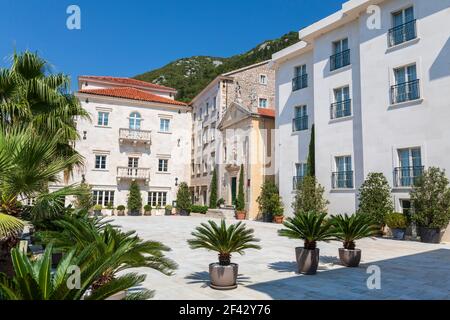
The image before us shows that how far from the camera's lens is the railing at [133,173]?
34969 mm

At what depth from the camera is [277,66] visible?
2717 cm

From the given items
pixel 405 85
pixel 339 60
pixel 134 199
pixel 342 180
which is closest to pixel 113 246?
pixel 405 85

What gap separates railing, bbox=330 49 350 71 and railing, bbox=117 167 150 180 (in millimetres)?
22171

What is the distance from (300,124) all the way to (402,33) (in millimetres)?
8776

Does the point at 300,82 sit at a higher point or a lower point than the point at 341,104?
higher

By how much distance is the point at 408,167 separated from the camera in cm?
1653

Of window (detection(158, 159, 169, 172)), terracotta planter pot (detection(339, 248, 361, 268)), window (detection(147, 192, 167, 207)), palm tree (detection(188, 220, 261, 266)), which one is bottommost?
terracotta planter pot (detection(339, 248, 361, 268))

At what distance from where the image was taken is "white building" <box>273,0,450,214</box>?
15781 mm

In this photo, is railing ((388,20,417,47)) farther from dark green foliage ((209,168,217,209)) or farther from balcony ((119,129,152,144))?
balcony ((119,129,152,144))

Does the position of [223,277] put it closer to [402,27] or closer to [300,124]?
[402,27]

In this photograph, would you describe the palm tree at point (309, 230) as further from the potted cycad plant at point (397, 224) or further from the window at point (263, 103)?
the window at point (263, 103)

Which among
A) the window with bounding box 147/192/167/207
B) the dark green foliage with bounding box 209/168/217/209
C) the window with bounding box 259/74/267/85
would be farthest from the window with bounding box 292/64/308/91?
the window with bounding box 147/192/167/207
